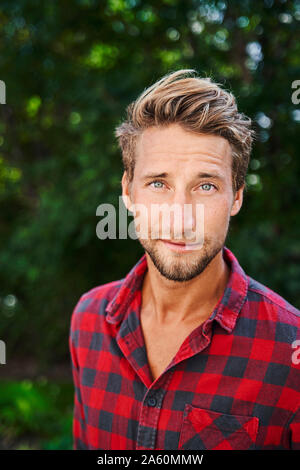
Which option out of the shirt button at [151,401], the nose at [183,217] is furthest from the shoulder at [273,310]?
the shirt button at [151,401]

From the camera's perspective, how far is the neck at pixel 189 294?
1.71 m

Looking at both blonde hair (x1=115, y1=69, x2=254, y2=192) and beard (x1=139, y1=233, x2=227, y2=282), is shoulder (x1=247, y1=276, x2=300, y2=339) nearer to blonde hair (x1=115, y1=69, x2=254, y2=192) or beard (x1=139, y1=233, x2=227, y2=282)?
beard (x1=139, y1=233, x2=227, y2=282)

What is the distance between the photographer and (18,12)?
13.3ft

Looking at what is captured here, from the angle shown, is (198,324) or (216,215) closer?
(216,215)

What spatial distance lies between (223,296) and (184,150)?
536 mm

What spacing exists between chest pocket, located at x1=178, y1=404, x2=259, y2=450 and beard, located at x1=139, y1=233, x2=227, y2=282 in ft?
1.45

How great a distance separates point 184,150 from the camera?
60.4 inches

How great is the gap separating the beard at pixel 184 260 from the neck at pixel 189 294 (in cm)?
10

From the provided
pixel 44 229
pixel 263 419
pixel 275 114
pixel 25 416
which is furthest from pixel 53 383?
pixel 263 419

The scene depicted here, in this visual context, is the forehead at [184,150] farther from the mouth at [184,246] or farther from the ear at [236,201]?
the mouth at [184,246]

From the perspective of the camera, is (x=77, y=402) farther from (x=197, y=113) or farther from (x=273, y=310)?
(x=197, y=113)

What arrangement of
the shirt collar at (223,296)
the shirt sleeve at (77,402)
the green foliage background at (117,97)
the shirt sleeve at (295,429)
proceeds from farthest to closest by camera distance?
the green foliage background at (117,97)
the shirt sleeve at (77,402)
the shirt collar at (223,296)
the shirt sleeve at (295,429)

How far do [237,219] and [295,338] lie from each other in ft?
8.14

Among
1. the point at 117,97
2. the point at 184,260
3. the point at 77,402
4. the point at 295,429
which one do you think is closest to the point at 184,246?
the point at 184,260
